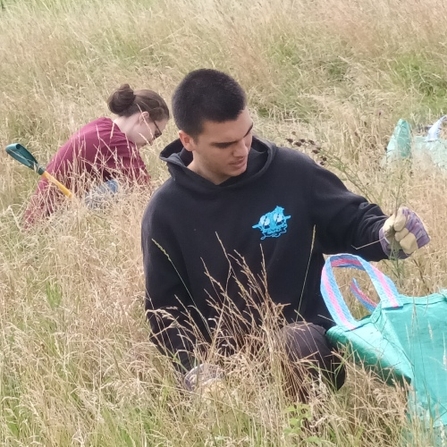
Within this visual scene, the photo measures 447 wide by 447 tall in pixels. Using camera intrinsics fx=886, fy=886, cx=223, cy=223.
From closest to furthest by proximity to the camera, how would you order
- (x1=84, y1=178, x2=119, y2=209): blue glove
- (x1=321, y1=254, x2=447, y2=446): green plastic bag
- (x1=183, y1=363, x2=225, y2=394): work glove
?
(x1=321, y1=254, x2=447, y2=446): green plastic bag, (x1=183, y1=363, x2=225, y2=394): work glove, (x1=84, y1=178, x2=119, y2=209): blue glove

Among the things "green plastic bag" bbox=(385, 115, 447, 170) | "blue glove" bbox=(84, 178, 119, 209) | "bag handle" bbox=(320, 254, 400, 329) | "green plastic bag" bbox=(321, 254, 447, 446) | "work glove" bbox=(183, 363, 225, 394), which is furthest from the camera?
"blue glove" bbox=(84, 178, 119, 209)

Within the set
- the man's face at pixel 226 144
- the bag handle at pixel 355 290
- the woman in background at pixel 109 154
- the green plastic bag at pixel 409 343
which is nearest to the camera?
the green plastic bag at pixel 409 343

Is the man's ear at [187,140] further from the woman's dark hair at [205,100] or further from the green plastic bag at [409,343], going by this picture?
the green plastic bag at [409,343]

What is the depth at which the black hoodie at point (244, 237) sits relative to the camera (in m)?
2.68

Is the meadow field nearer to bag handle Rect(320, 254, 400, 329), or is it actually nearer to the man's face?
bag handle Rect(320, 254, 400, 329)

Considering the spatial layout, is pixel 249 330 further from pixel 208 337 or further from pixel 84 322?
pixel 84 322

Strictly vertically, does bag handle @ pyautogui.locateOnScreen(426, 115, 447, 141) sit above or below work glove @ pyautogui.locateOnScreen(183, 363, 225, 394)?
below

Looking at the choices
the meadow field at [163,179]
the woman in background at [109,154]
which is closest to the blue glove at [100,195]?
the woman in background at [109,154]

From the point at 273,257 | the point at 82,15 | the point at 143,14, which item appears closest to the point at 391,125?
the point at 273,257

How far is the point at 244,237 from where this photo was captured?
2.70 m

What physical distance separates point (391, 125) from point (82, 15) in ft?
14.7

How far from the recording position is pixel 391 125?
200 inches

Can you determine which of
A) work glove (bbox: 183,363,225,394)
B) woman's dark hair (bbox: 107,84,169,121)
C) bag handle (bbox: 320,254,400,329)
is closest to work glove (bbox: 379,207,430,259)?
bag handle (bbox: 320,254,400,329)

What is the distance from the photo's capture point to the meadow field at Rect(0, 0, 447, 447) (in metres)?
2.36
